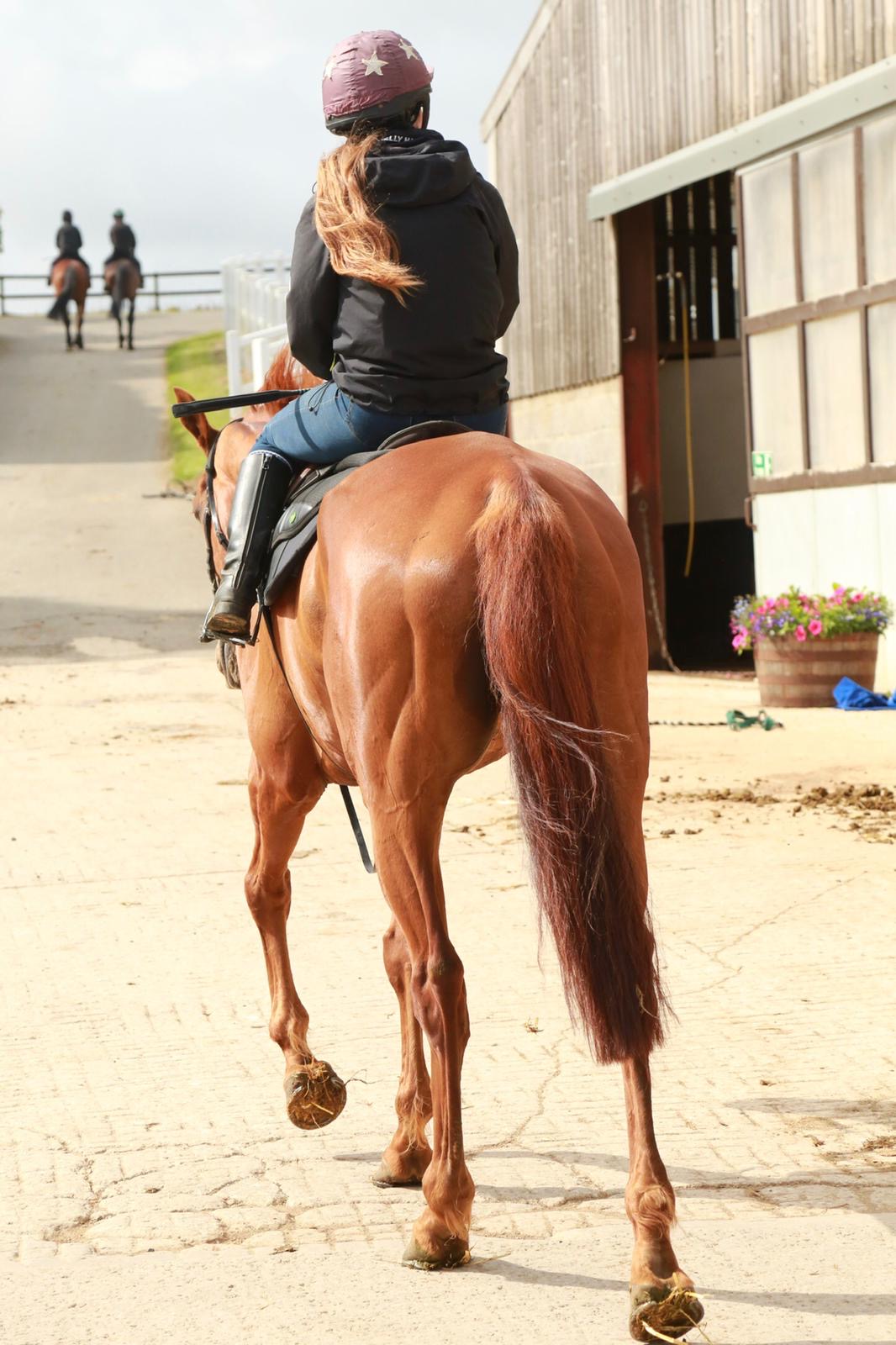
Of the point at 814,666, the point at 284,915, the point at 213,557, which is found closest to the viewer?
the point at 284,915

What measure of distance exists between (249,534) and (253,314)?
2146 cm

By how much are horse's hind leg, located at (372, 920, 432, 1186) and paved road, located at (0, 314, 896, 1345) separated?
0.24 ft

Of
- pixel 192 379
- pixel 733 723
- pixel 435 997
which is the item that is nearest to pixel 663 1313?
pixel 435 997

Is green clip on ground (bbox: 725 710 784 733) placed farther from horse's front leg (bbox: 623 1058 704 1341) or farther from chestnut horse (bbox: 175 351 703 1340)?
horse's front leg (bbox: 623 1058 704 1341)

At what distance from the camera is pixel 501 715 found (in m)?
3.22

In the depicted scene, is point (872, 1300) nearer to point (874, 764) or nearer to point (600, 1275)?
point (600, 1275)

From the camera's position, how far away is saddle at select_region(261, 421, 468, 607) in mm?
3879

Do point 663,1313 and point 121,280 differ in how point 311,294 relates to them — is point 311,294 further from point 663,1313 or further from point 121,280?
point 121,280

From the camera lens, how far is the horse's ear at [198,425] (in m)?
5.23

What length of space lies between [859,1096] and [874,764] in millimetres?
5376

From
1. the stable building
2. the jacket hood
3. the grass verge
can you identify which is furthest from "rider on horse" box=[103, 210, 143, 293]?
the jacket hood

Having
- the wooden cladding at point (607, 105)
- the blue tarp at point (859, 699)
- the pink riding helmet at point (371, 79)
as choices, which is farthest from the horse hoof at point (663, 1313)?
the wooden cladding at point (607, 105)

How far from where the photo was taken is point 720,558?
18.6m

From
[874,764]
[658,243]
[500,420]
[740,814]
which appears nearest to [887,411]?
[874,764]
